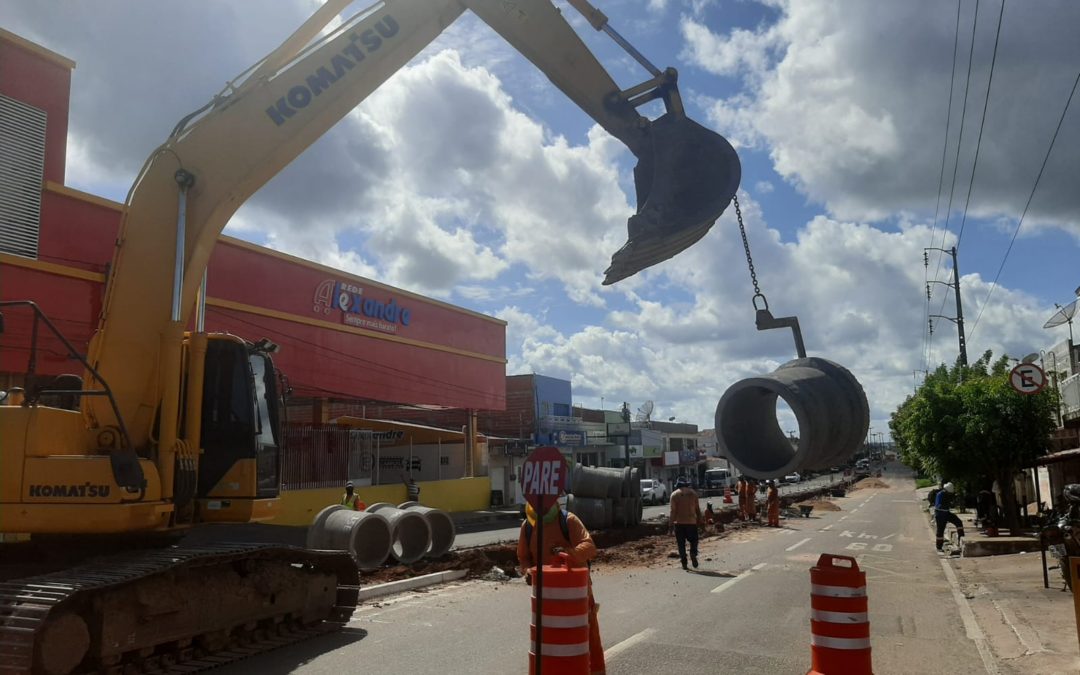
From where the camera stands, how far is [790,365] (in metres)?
4.75

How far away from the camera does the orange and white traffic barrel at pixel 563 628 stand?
5.96 metres

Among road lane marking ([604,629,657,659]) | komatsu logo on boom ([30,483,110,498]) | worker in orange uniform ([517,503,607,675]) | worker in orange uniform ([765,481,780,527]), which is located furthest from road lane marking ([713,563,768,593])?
worker in orange uniform ([765,481,780,527])

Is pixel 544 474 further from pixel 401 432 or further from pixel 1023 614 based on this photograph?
pixel 401 432

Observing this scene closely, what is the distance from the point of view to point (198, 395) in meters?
8.18

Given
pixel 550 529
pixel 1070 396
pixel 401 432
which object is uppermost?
pixel 1070 396

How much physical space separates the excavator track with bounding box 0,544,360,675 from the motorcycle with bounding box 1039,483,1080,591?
9.58m

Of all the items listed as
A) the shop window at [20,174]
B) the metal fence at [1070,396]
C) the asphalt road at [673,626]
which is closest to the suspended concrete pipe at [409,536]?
the asphalt road at [673,626]

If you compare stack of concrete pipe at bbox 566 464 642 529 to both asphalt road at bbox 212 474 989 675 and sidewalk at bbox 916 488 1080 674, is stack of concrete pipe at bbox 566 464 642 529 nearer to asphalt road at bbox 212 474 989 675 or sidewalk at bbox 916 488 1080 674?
asphalt road at bbox 212 474 989 675

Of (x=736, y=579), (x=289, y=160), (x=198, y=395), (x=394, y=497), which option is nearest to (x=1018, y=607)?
(x=736, y=579)

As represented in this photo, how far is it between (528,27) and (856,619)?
6964 millimetres

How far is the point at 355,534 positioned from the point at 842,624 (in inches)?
327

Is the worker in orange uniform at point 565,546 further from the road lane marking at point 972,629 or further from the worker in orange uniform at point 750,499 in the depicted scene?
the worker in orange uniform at point 750,499

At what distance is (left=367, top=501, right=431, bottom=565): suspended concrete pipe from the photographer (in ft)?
47.3

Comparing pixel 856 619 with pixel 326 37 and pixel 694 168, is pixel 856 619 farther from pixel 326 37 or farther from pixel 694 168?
pixel 326 37
